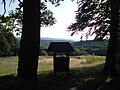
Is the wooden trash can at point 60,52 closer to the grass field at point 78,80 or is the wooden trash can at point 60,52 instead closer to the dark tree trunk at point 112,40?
the grass field at point 78,80

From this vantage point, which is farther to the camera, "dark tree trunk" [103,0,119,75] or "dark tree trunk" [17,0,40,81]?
"dark tree trunk" [103,0,119,75]

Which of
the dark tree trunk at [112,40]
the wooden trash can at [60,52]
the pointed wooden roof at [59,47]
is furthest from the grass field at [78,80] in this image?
the pointed wooden roof at [59,47]

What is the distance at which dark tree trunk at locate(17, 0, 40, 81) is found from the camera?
47.8 ft

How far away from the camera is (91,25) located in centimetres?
3456

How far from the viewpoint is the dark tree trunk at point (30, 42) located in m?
14.6

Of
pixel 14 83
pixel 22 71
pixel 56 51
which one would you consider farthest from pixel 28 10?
pixel 56 51

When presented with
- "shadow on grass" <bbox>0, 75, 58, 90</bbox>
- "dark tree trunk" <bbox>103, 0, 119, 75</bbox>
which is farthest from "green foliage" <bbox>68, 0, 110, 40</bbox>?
"shadow on grass" <bbox>0, 75, 58, 90</bbox>

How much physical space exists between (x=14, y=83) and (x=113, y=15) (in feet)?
52.4

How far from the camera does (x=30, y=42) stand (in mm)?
14578

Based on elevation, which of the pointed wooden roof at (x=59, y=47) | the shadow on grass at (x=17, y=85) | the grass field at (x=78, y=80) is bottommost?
the grass field at (x=78, y=80)

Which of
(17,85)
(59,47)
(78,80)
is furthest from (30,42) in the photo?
(59,47)

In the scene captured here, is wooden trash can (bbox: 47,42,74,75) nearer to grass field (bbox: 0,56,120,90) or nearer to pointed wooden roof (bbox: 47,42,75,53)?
pointed wooden roof (bbox: 47,42,75,53)

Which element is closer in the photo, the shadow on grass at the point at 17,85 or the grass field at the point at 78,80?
the shadow on grass at the point at 17,85

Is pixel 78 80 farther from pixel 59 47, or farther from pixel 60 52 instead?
pixel 60 52
